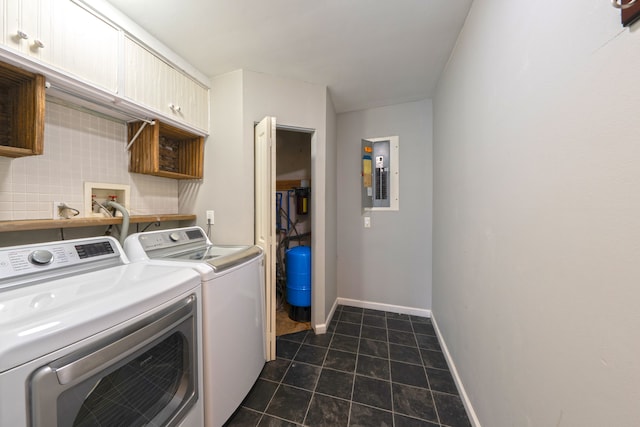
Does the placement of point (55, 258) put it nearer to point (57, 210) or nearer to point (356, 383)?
point (57, 210)

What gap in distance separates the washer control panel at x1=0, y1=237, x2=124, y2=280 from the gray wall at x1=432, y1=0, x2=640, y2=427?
192 centimetres

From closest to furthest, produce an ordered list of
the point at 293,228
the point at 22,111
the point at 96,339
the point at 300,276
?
1. the point at 96,339
2. the point at 22,111
3. the point at 300,276
4. the point at 293,228

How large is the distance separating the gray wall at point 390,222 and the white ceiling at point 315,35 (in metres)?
0.51

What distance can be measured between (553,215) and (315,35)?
1.69 meters

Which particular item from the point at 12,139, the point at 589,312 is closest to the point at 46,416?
the point at 12,139

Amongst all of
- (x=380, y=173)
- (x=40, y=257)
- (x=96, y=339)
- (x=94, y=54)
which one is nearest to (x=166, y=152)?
(x=94, y=54)

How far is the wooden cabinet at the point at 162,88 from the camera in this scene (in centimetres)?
136

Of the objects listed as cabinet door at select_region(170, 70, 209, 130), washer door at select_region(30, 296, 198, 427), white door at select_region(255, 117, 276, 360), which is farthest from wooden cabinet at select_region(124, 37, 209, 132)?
washer door at select_region(30, 296, 198, 427)

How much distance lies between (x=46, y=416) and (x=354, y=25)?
2185 millimetres

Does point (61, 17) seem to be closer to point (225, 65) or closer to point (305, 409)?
point (225, 65)

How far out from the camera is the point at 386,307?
2.55 metres

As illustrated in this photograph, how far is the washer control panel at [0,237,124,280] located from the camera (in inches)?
33.4

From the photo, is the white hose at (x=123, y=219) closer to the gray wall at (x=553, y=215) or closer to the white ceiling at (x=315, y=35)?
the white ceiling at (x=315, y=35)

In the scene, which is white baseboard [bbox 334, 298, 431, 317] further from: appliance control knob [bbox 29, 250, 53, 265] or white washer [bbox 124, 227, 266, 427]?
appliance control knob [bbox 29, 250, 53, 265]
